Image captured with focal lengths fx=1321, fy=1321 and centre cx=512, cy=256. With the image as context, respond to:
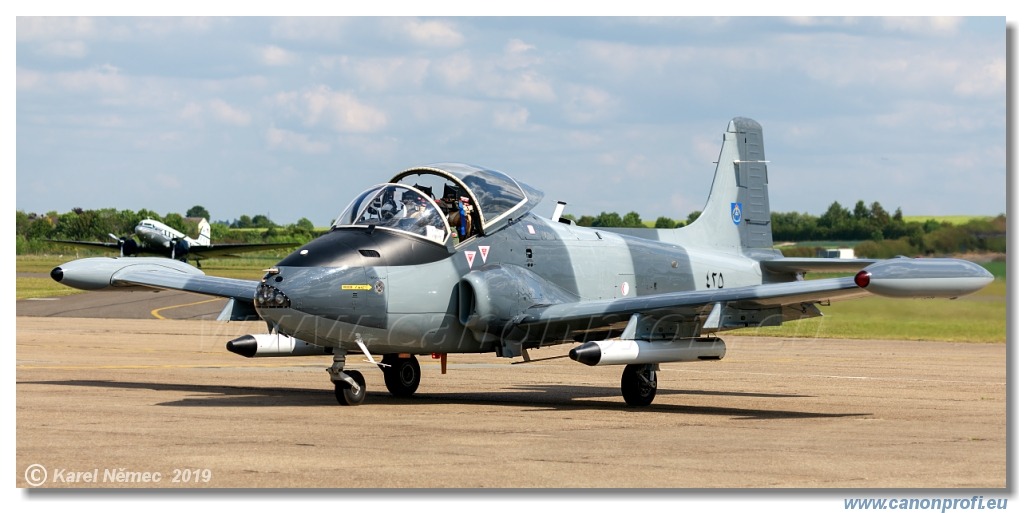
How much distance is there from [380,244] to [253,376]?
24.5 ft

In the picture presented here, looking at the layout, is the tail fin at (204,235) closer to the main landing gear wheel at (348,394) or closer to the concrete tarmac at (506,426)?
the concrete tarmac at (506,426)

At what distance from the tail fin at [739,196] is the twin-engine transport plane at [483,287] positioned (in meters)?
1.95

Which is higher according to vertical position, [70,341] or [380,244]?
[380,244]

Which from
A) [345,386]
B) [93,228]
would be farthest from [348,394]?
[93,228]

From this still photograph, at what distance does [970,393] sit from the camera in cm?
2134

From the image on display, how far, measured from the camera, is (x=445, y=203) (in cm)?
1842

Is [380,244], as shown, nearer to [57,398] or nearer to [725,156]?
[57,398]

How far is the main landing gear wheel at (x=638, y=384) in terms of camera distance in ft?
61.4

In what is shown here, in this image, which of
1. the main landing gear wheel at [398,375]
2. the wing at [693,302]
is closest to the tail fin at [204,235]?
the main landing gear wheel at [398,375]

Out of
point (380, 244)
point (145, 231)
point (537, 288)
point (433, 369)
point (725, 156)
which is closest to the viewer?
point (380, 244)

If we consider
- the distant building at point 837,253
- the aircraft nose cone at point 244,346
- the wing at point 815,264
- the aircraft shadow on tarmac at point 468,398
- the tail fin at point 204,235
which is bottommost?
the aircraft shadow on tarmac at point 468,398

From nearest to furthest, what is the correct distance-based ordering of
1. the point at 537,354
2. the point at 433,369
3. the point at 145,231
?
the point at 433,369
the point at 537,354
the point at 145,231
